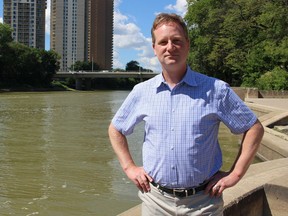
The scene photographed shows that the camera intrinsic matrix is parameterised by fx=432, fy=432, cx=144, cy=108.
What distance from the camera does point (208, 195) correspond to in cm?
259

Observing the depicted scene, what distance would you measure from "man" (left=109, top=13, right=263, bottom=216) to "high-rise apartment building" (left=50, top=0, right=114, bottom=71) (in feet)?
518

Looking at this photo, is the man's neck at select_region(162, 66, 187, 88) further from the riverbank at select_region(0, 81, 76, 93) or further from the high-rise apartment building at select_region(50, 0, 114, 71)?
the high-rise apartment building at select_region(50, 0, 114, 71)

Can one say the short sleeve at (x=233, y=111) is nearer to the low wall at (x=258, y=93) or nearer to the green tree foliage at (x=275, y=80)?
the low wall at (x=258, y=93)

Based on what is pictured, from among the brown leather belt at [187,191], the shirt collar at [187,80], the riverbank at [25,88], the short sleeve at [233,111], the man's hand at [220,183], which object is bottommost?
the riverbank at [25,88]

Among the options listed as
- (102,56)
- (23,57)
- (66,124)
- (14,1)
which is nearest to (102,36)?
(102,56)

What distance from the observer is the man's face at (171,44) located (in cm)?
261

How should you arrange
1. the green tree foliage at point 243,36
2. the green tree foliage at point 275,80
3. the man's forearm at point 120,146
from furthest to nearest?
1. the green tree foliage at point 243,36
2. the green tree foliage at point 275,80
3. the man's forearm at point 120,146

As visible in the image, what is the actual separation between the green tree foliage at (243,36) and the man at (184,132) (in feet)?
102

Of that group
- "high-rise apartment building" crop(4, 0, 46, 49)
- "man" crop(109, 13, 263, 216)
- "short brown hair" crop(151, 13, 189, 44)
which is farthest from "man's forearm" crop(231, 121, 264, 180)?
"high-rise apartment building" crop(4, 0, 46, 49)

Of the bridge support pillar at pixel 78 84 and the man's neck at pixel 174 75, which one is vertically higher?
the man's neck at pixel 174 75

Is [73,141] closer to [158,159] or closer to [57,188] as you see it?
[57,188]

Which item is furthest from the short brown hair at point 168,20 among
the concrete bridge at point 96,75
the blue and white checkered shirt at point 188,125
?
the concrete bridge at point 96,75

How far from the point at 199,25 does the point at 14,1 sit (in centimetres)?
10942

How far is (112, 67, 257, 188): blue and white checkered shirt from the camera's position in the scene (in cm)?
254
